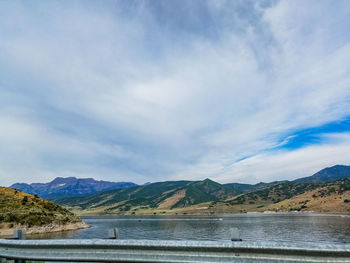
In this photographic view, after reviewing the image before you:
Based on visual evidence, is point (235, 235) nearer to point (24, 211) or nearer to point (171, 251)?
point (171, 251)

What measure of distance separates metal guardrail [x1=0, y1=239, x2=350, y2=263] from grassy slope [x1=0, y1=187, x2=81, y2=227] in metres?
78.4

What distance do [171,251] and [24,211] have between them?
290 ft

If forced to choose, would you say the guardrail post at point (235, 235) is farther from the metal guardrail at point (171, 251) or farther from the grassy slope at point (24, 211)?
the grassy slope at point (24, 211)

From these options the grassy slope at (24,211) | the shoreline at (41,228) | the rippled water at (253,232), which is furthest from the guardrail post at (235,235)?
the grassy slope at (24,211)

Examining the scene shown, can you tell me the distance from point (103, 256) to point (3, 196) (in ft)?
332

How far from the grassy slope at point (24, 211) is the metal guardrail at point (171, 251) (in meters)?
78.4

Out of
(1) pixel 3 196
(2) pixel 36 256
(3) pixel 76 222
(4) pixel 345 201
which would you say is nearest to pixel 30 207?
(1) pixel 3 196

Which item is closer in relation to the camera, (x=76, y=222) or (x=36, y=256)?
(x=36, y=256)

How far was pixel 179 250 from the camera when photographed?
4.80m

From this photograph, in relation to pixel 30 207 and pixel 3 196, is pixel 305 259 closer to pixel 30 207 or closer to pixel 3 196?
pixel 30 207

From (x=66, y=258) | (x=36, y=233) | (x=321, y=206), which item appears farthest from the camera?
(x=321, y=206)

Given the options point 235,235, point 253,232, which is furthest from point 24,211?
point 235,235

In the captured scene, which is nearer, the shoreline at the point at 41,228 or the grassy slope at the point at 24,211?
the shoreline at the point at 41,228

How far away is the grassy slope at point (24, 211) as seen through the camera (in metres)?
72.4
